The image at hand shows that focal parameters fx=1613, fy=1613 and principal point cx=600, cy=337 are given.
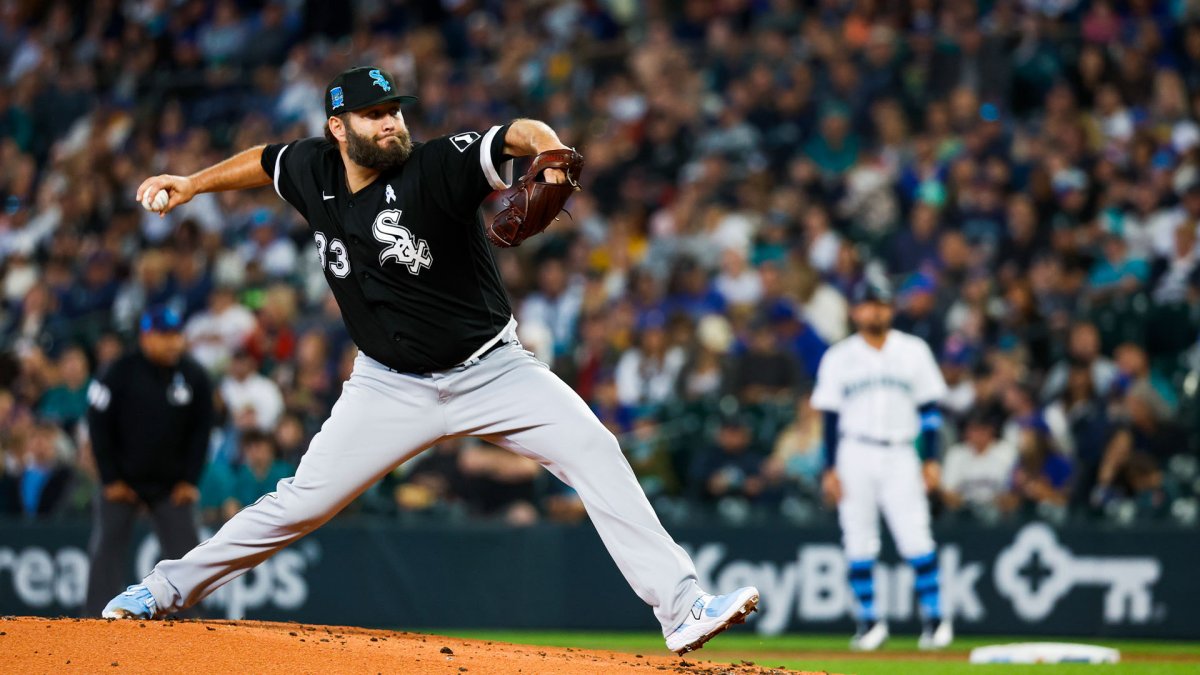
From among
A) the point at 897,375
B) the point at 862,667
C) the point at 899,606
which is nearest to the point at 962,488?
the point at 899,606

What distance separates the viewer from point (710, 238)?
1462 cm

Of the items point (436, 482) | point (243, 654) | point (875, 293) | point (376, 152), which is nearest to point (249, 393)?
point (436, 482)

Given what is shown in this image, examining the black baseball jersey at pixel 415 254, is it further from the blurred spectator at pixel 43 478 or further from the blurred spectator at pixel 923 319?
the blurred spectator at pixel 43 478

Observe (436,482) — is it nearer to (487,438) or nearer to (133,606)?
(133,606)

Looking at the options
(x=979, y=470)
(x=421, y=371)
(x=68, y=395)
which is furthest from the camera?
(x=68, y=395)

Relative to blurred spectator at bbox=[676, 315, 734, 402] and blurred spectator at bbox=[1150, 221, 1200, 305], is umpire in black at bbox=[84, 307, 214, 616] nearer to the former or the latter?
blurred spectator at bbox=[676, 315, 734, 402]

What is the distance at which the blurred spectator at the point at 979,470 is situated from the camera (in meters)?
11.8

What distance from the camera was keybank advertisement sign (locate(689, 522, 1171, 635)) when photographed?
36.6 ft

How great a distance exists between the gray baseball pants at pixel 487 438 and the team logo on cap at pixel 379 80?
1063mm

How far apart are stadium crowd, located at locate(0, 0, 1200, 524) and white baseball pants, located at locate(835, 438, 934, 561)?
161 centimetres

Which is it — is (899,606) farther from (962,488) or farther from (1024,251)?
(1024,251)

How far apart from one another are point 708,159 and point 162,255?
551cm

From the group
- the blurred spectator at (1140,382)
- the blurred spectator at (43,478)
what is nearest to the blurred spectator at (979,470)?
the blurred spectator at (1140,382)

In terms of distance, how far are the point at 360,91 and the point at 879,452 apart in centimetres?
526
